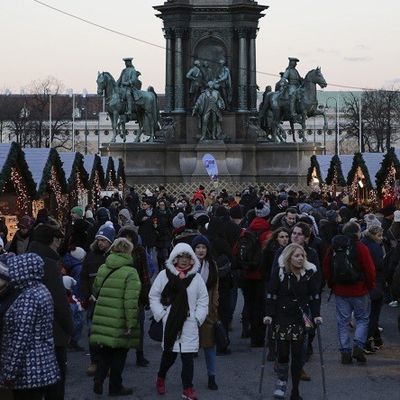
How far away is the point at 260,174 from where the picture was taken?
6000cm

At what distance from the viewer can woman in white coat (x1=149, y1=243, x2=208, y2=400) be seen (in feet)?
36.5

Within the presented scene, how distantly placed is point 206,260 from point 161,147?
Result: 1871 inches

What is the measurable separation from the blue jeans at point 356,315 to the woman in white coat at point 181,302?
2762 mm

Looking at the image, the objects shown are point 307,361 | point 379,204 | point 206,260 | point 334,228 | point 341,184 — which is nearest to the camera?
point 206,260

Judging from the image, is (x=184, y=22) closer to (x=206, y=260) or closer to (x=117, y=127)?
(x=117, y=127)

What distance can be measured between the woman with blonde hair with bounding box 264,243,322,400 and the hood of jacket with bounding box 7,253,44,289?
11.5 feet

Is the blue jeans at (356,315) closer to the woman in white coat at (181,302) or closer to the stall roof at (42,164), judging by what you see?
the woman in white coat at (181,302)

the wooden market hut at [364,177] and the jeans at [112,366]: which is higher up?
the wooden market hut at [364,177]

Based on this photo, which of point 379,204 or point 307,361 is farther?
point 379,204

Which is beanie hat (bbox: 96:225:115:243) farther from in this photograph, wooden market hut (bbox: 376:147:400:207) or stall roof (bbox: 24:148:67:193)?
wooden market hut (bbox: 376:147:400:207)

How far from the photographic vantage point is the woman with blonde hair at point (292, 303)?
36.8 ft

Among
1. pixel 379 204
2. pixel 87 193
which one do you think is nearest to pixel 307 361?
pixel 379 204

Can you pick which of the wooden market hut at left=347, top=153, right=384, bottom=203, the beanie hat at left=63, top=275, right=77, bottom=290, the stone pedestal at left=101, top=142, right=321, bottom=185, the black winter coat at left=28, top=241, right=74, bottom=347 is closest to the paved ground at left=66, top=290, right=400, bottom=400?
the beanie hat at left=63, top=275, right=77, bottom=290

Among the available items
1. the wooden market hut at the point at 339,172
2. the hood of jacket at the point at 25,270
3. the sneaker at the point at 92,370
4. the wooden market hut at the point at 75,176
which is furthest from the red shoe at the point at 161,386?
the wooden market hut at the point at 339,172
